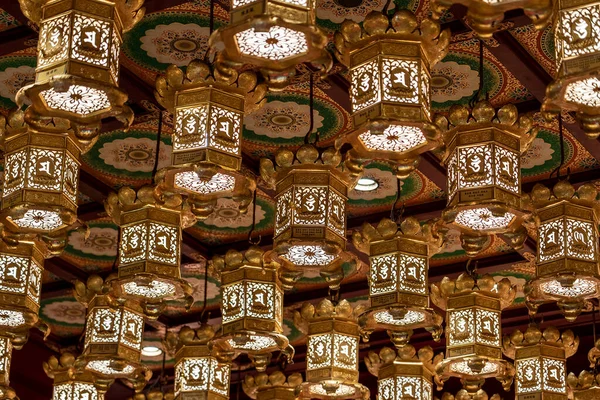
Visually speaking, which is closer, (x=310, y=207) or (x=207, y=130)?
(x=207, y=130)

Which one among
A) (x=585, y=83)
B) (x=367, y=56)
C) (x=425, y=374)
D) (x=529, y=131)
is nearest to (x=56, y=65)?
(x=367, y=56)

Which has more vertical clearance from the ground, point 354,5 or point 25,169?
point 354,5

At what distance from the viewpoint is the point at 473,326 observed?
10125 mm

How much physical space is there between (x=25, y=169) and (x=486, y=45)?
3241mm

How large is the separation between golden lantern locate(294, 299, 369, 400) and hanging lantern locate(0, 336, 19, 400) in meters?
2.34

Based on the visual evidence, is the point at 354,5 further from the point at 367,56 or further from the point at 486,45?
the point at 367,56

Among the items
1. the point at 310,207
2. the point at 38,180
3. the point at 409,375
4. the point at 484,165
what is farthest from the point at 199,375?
the point at 484,165

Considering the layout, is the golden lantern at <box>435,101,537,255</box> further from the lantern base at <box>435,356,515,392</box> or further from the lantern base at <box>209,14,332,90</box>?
the lantern base at <box>435,356,515,392</box>

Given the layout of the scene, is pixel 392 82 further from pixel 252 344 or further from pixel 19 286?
pixel 19 286

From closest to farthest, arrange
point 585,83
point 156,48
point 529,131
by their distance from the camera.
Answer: point 585,83
point 529,131
point 156,48

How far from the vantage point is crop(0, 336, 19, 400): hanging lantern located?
1070cm

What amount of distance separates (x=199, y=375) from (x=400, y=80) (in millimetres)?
4626

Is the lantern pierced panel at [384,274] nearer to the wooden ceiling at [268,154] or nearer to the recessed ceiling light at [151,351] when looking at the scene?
the wooden ceiling at [268,154]

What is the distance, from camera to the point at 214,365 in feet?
36.2
